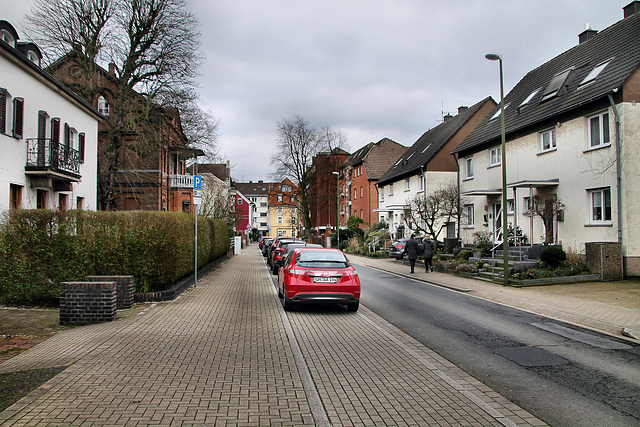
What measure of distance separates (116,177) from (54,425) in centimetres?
2437

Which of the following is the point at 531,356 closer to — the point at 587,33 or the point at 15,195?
the point at 15,195

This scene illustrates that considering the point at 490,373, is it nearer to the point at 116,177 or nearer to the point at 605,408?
the point at 605,408

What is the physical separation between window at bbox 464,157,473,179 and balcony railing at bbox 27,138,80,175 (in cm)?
2147

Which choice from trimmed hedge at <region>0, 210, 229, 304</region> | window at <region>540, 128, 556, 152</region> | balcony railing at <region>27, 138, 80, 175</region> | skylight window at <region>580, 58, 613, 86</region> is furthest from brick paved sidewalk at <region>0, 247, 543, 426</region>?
skylight window at <region>580, 58, 613, 86</region>

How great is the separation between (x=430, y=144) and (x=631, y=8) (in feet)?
59.8

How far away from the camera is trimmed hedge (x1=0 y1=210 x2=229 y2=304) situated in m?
10.5

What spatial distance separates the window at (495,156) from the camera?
25027mm

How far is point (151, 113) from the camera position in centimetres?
2608

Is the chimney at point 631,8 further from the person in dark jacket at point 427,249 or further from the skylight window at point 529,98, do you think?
the person in dark jacket at point 427,249

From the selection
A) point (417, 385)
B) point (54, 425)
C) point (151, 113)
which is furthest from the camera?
point (151, 113)

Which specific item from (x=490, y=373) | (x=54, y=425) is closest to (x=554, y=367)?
(x=490, y=373)

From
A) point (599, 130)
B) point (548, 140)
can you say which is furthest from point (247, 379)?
point (548, 140)

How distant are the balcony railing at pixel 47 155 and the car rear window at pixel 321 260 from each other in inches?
457

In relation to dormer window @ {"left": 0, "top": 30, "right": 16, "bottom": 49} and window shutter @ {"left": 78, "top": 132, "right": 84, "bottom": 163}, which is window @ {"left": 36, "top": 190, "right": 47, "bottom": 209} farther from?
dormer window @ {"left": 0, "top": 30, "right": 16, "bottom": 49}
